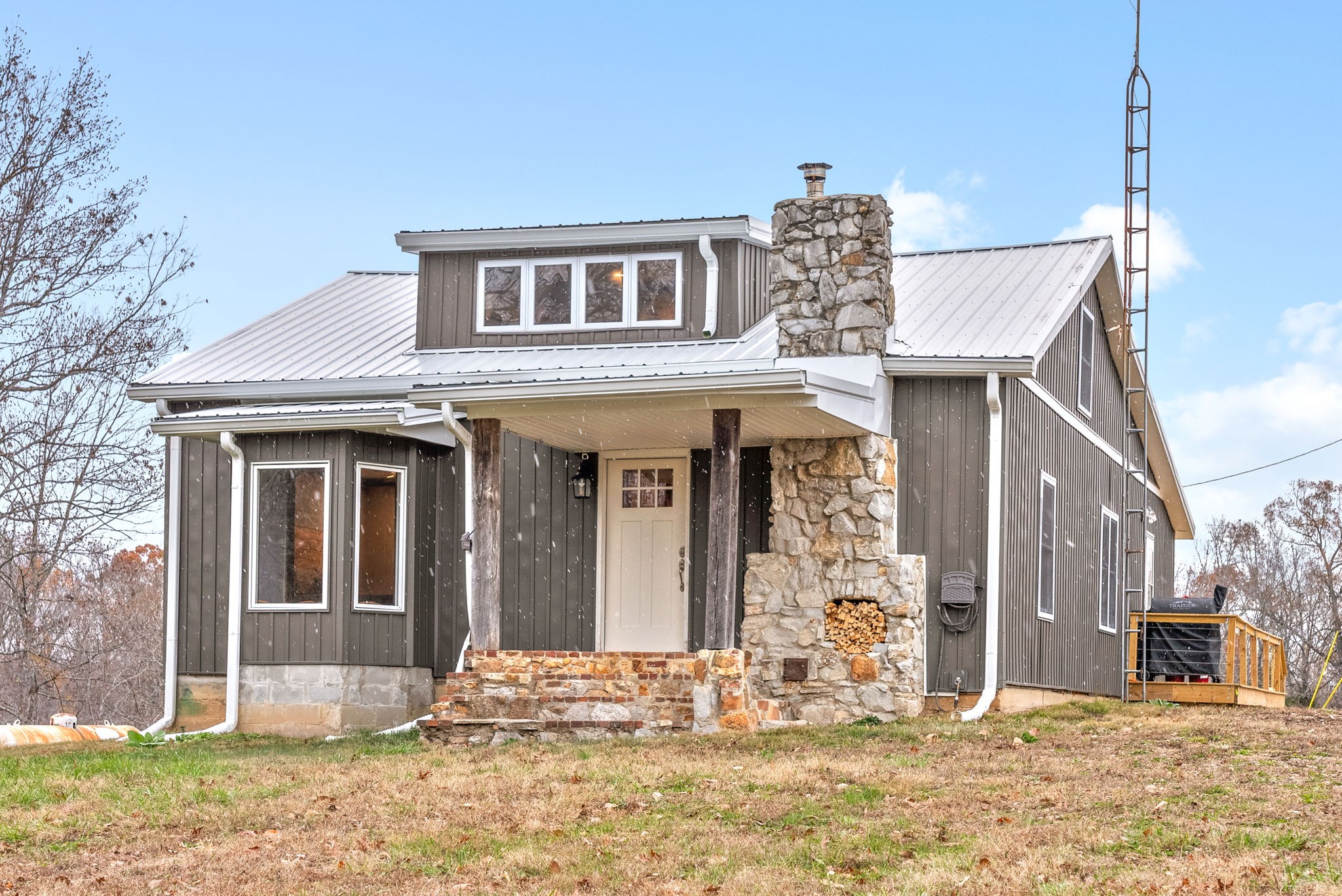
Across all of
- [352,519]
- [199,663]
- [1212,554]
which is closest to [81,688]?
[199,663]

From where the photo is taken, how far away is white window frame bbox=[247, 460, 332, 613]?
539 inches

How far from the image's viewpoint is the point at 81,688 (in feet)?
83.3

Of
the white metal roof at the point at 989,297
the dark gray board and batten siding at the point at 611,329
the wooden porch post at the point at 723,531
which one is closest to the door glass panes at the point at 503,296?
the dark gray board and batten siding at the point at 611,329

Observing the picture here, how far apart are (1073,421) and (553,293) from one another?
543cm

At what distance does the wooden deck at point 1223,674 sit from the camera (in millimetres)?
15977

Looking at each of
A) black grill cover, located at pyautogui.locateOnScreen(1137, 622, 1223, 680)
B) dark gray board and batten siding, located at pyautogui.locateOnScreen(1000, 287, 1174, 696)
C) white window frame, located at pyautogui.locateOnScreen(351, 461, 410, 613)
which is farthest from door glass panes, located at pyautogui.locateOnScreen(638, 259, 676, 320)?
black grill cover, located at pyautogui.locateOnScreen(1137, 622, 1223, 680)

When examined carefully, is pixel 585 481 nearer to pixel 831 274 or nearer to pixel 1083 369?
pixel 831 274

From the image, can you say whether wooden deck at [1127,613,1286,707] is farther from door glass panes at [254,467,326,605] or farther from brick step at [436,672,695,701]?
door glass panes at [254,467,326,605]

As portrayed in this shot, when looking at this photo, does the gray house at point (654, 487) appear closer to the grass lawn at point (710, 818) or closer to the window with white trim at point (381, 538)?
the window with white trim at point (381, 538)

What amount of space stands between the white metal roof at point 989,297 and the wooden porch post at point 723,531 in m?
2.33

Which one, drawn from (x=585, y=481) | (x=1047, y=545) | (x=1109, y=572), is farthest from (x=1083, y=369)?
(x=585, y=481)

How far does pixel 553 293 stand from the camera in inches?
603

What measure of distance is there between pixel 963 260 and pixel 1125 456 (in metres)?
3.41

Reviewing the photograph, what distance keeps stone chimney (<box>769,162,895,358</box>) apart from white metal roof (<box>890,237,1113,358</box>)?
0.46m
